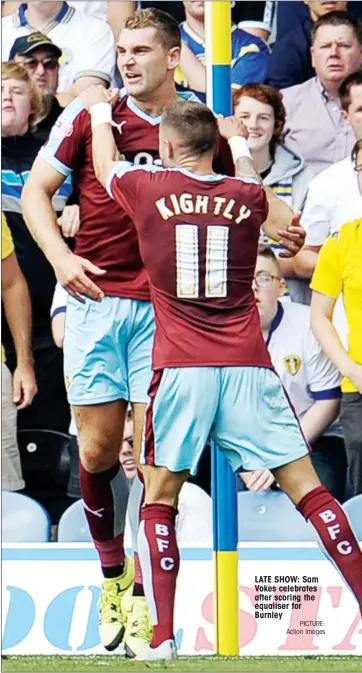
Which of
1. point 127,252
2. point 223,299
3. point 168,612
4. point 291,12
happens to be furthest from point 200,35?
point 168,612

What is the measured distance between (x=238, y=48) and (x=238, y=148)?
2.69 meters

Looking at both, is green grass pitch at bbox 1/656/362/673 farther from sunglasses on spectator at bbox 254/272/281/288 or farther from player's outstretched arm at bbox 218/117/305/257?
sunglasses on spectator at bbox 254/272/281/288

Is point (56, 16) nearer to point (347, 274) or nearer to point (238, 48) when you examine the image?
point (238, 48)

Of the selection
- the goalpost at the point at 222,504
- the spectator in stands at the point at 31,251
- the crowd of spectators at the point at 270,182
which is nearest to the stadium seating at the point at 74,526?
the crowd of spectators at the point at 270,182

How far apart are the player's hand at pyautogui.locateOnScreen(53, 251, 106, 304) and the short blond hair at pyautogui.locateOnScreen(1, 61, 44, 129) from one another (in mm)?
2485

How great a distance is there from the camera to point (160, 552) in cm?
515

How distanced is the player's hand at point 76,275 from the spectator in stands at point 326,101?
2.56 meters

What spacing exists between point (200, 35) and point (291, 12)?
0.61m

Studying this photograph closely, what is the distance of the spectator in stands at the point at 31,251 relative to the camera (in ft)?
25.4

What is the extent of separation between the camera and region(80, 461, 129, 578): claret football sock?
587 cm

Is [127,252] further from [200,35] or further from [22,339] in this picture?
[200,35]

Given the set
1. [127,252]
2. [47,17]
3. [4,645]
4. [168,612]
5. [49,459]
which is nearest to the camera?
[168,612]

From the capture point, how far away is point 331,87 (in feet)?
25.7

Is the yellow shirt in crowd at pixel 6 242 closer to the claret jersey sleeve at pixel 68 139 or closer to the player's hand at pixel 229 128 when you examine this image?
the claret jersey sleeve at pixel 68 139
